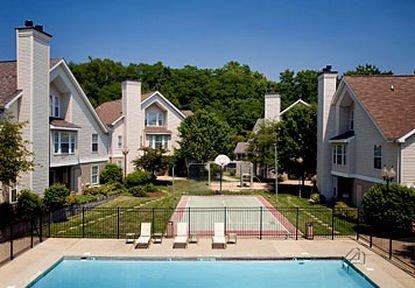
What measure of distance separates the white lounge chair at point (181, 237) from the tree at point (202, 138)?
2513 cm

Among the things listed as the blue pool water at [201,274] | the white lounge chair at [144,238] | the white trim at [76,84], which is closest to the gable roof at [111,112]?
the white trim at [76,84]

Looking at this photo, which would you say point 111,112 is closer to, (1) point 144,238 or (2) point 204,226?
(2) point 204,226

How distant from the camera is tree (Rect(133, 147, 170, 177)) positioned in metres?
42.2

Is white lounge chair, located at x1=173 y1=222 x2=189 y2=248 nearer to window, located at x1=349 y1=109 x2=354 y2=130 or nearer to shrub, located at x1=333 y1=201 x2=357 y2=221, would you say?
shrub, located at x1=333 y1=201 x2=357 y2=221

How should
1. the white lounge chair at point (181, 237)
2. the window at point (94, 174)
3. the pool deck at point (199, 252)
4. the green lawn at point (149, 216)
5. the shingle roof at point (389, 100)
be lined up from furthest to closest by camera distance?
the window at point (94, 174), the shingle roof at point (389, 100), the green lawn at point (149, 216), the white lounge chair at point (181, 237), the pool deck at point (199, 252)

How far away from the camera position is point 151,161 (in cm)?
4228

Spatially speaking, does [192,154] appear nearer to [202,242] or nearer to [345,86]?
[345,86]

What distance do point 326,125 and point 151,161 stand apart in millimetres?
16657

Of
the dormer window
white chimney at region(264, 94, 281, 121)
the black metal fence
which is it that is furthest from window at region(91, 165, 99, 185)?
white chimney at region(264, 94, 281, 121)

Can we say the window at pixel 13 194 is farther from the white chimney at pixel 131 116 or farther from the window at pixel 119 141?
the white chimney at pixel 131 116

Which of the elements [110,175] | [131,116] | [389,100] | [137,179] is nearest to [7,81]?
[110,175]

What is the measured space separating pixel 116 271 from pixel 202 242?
485 cm

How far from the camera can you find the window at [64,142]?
32438 mm

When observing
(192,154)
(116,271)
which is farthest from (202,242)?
(192,154)
